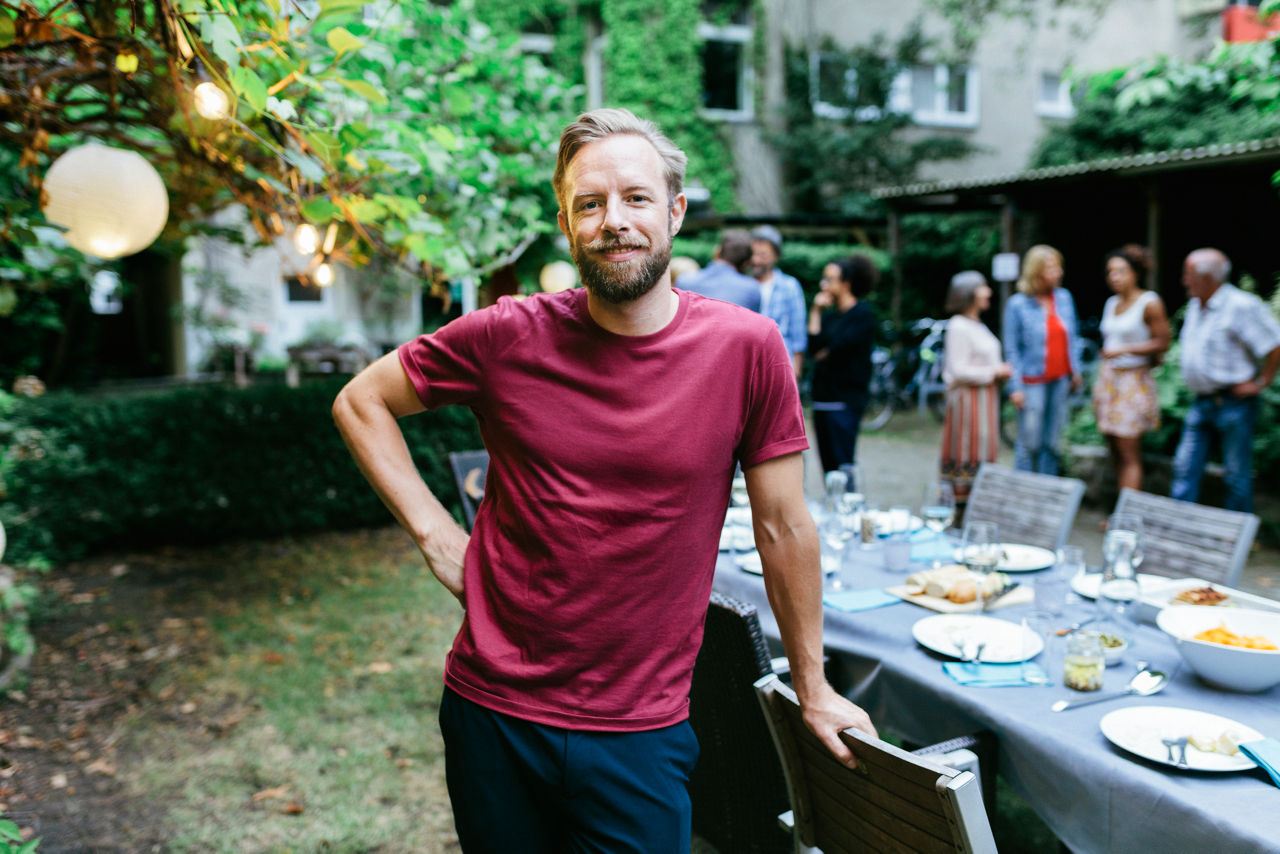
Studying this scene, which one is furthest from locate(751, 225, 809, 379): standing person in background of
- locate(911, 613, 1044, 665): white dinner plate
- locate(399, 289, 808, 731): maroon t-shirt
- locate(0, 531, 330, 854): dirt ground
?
locate(399, 289, 808, 731): maroon t-shirt

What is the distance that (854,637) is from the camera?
2.38m

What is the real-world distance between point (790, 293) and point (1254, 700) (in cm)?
406

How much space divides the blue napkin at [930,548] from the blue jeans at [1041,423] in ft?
10.5

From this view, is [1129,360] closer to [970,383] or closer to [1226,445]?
[1226,445]

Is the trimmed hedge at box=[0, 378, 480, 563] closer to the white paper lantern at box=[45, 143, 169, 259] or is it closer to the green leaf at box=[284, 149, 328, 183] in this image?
the white paper lantern at box=[45, 143, 169, 259]

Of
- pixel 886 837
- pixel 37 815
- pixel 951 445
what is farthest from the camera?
pixel 951 445

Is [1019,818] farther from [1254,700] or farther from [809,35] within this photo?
[809,35]

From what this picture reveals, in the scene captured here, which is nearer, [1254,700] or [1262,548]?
[1254,700]

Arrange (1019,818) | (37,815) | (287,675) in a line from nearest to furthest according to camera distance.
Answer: (1019,818) → (37,815) → (287,675)

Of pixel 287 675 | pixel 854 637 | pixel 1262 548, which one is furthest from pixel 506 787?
pixel 1262 548

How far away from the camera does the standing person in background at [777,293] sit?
5645mm

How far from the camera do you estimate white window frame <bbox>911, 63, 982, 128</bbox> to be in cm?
1609

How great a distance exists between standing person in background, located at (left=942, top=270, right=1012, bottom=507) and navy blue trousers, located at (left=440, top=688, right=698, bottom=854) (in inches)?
A: 170

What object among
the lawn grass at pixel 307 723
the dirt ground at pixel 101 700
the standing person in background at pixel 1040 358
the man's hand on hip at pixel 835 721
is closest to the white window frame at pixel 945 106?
the standing person in background at pixel 1040 358
